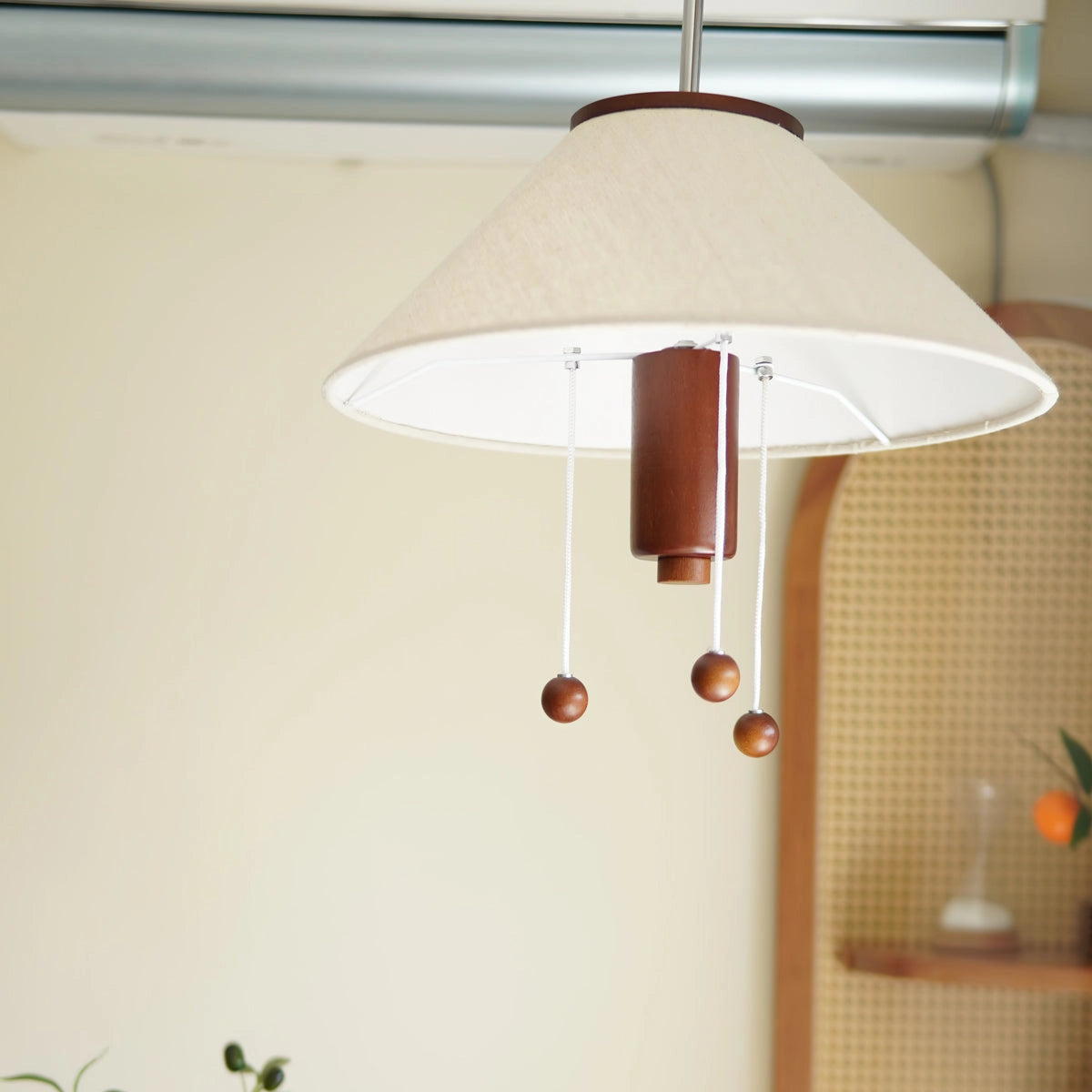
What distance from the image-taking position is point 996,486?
1.78 metres

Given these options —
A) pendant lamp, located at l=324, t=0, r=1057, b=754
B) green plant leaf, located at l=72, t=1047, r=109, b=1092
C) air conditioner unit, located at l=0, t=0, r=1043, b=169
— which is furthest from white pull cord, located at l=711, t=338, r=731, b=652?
green plant leaf, located at l=72, t=1047, r=109, b=1092

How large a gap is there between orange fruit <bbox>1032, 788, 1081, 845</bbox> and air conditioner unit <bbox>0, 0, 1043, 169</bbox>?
0.96 meters

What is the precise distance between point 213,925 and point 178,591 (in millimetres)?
519

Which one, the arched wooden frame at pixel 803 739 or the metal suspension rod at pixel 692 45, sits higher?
the metal suspension rod at pixel 692 45

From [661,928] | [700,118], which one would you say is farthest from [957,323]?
[661,928]

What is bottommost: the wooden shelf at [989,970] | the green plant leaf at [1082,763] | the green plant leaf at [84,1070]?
the green plant leaf at [84,1070]

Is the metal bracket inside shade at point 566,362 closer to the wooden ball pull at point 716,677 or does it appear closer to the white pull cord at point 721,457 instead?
the white pull cord at point 721,457

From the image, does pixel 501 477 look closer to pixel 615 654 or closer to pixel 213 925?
pixel 615 654

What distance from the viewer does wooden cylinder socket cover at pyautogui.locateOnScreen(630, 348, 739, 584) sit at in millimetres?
656

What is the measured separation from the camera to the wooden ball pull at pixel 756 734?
2.04ft

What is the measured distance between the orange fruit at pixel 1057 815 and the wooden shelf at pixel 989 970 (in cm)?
17

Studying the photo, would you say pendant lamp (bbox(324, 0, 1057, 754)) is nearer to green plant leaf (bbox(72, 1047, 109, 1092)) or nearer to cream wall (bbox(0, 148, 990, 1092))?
cream wall (bbox(0, 148, 990, 1092))

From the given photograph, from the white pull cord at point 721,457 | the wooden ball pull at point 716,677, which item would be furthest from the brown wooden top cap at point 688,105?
the wooden ball pull at point 716,677

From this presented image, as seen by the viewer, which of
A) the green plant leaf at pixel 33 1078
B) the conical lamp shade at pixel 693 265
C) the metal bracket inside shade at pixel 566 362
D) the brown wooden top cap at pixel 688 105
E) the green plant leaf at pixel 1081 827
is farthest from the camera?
the green plant leaf at pixel 1081 827
